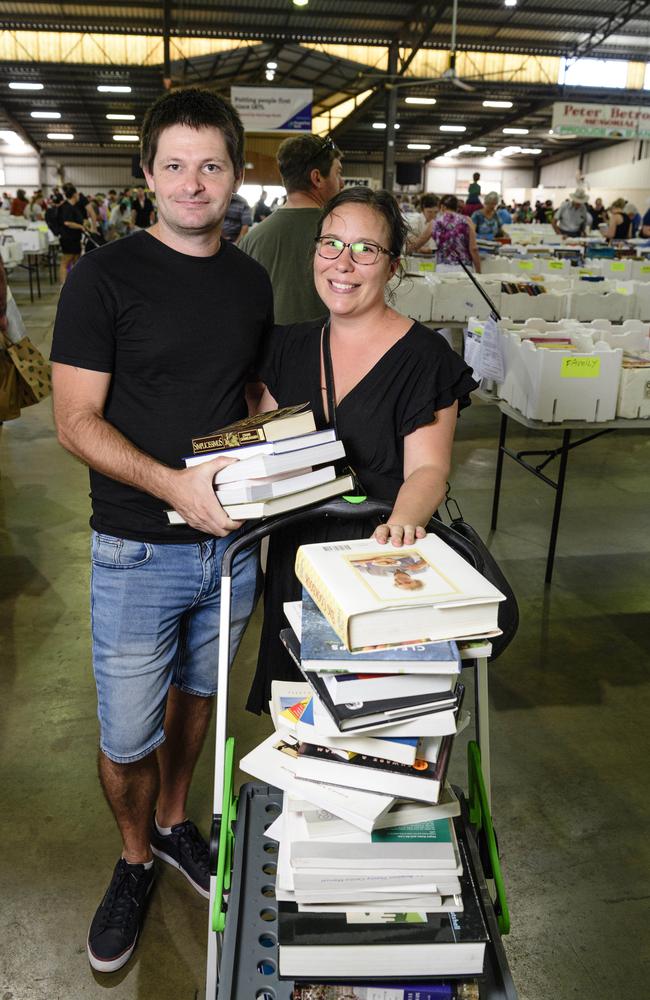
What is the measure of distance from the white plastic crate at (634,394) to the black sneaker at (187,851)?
2.44 m

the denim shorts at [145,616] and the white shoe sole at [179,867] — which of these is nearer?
the denim shorts at [145,616]

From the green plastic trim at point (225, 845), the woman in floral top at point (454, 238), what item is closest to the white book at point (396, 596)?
the green plastic trim at point (225, 845)

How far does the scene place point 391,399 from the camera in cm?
150

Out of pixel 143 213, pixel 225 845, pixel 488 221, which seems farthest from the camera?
pixel 143 213

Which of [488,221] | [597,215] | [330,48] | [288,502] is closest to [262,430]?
[288,502]

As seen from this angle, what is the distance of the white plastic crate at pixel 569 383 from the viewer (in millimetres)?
3363

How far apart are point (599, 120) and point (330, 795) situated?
1778cm

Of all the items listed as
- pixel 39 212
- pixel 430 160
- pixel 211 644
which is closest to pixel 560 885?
pixel 211 644

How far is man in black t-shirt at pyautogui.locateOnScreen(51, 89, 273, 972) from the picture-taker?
4.75ft

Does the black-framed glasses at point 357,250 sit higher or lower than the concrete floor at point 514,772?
higher

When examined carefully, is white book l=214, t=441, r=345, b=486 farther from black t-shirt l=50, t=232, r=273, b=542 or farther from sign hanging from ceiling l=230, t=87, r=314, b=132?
sign hanging from ceiling l=230, t=87, r=314, b=132

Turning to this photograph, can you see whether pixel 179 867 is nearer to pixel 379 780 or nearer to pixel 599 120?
pixel 379 780

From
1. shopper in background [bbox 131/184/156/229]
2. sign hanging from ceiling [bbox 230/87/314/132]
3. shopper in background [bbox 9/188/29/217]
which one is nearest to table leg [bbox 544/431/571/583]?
shopper in background [bbox 131/184/156/229]

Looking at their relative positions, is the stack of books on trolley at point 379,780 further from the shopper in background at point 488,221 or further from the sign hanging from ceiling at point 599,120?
the sign hanging from ceiling at point 599,120
